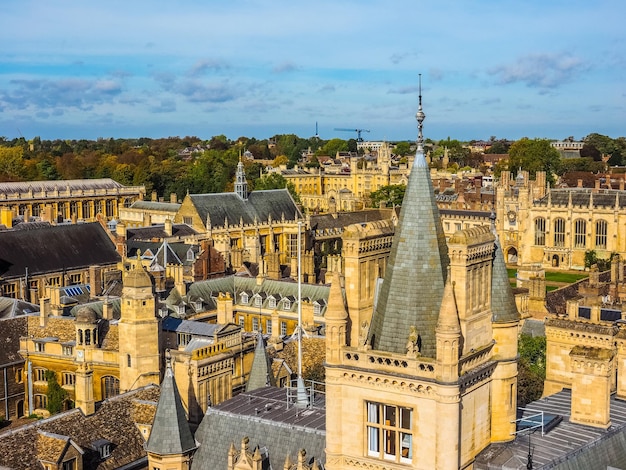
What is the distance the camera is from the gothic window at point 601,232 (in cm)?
10675

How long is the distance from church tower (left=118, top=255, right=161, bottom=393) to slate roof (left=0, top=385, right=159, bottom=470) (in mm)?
5583

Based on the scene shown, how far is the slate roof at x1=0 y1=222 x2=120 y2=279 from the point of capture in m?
74.5

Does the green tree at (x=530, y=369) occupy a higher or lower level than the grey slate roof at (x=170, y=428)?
lower

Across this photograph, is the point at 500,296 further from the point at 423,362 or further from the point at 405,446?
the point at 405,446

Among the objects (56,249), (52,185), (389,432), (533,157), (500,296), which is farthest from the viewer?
(533,157)

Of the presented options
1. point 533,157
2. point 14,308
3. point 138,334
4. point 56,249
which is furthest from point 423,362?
point 533,157

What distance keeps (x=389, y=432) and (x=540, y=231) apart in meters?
94.9

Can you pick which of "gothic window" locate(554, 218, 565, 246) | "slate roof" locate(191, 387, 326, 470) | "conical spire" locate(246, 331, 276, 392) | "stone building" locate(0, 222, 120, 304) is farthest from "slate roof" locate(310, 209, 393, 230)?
"slate roof" locate(191, 387, 326, 470)

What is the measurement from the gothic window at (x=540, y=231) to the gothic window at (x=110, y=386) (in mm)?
78931

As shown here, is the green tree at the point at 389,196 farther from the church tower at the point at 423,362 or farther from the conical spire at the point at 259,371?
the church tower at the point at 423,362

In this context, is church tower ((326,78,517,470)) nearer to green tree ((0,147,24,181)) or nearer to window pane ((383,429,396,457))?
window pane ((383,429,396,457))

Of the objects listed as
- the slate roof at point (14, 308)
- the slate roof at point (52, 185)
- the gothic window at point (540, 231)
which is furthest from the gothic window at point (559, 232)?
the slate roof at point (14, 308)

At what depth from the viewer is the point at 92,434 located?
103 feet

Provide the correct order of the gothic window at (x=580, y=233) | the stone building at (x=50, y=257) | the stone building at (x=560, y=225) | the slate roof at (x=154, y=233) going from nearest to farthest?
the stone building at (x=50, y=257), the slate roof at (x=154, y=233), the stone building at (x=560, y=225), the gothic window at (x=580, y=233)
